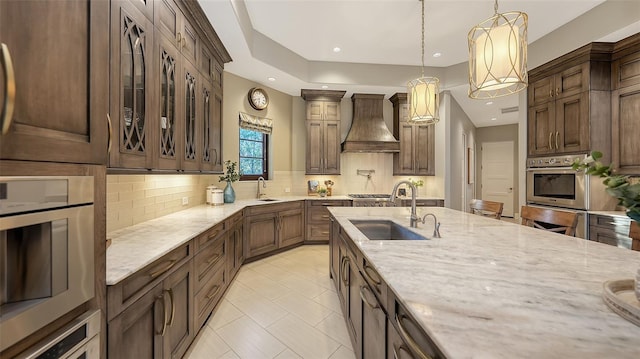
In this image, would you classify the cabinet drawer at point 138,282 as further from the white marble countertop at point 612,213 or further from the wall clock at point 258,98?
the white marble countertop at point 612,213

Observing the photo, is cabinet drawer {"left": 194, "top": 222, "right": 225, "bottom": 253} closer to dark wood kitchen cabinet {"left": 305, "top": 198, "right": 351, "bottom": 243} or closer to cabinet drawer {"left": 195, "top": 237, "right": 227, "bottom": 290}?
cabinet drawer {"left": 195, "top": 237, "right": 227, "bottom": 290}

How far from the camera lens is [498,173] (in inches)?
283

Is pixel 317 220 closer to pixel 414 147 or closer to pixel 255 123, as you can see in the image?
pixel 255 123

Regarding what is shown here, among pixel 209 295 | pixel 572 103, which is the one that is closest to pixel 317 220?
pixel 209 295

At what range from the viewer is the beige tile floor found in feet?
6.04

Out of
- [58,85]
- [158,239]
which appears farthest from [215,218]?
→ [58,85]

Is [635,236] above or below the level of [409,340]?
above

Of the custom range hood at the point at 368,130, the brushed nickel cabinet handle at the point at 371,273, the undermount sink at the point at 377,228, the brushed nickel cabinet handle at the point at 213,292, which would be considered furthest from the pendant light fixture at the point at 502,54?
the custom range hood at the point at 368,130

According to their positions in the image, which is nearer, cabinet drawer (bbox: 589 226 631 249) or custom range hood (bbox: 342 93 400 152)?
cabinet drawer (bbox: 589 226 631 249)

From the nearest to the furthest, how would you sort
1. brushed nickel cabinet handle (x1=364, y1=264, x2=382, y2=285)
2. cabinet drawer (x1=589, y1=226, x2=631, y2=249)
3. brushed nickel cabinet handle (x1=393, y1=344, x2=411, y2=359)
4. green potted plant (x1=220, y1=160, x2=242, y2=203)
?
brushed nickel cabinet handle (x1=393, y1=344, x2=411, y2=359), brushed nickel cabinet handle (x1=364, y1=264, x2=382, y2=285), cabinet drawer (x1=589, y1=226, x2=631, y2=249), green potted plant (x1=220, y1=160, x2=242, y2=203)

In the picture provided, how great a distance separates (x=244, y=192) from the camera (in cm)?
415

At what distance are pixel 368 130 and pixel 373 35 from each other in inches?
64.8

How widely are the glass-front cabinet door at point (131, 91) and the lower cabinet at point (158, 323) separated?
0.74 metres

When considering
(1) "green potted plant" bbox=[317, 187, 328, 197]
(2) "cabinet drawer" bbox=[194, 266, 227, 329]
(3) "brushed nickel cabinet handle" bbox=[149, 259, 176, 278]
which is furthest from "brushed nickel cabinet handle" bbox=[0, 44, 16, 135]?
(1) "green potted plant" bbox=[317, 187, 328, 197]
